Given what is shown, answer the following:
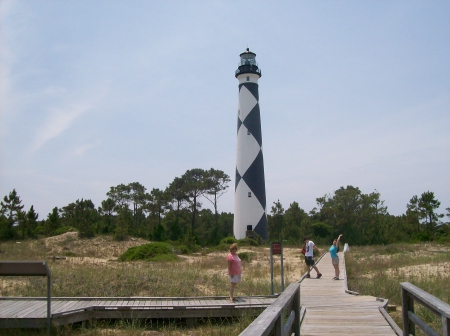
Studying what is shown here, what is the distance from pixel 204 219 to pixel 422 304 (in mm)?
51421

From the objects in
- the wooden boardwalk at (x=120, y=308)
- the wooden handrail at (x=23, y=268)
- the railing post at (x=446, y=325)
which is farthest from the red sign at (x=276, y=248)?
the railing post at (x=446, y=325)

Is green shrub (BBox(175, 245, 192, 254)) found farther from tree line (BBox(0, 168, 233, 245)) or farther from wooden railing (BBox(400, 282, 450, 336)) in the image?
wooden railing (BBox(400, 282, 450, 336))

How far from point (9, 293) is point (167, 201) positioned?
43.8 meters

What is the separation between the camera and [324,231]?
43.2 m

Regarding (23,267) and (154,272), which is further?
(154,272)

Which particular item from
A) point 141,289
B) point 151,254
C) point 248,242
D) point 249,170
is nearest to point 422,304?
point 141,289

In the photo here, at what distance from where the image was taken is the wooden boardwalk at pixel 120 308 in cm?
748

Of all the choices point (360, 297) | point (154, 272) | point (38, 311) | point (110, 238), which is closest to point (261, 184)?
point (110, 238)

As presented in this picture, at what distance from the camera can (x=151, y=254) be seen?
22.1 metres

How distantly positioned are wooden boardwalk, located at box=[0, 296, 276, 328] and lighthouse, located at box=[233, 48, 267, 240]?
2252cm

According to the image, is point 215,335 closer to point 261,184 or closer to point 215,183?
point 261,184

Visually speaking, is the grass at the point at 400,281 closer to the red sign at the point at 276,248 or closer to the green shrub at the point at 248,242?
the red sign at the point at 276,248

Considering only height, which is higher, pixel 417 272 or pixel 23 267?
pixel 23 267

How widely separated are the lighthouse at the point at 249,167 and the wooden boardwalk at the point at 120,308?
22.5m
